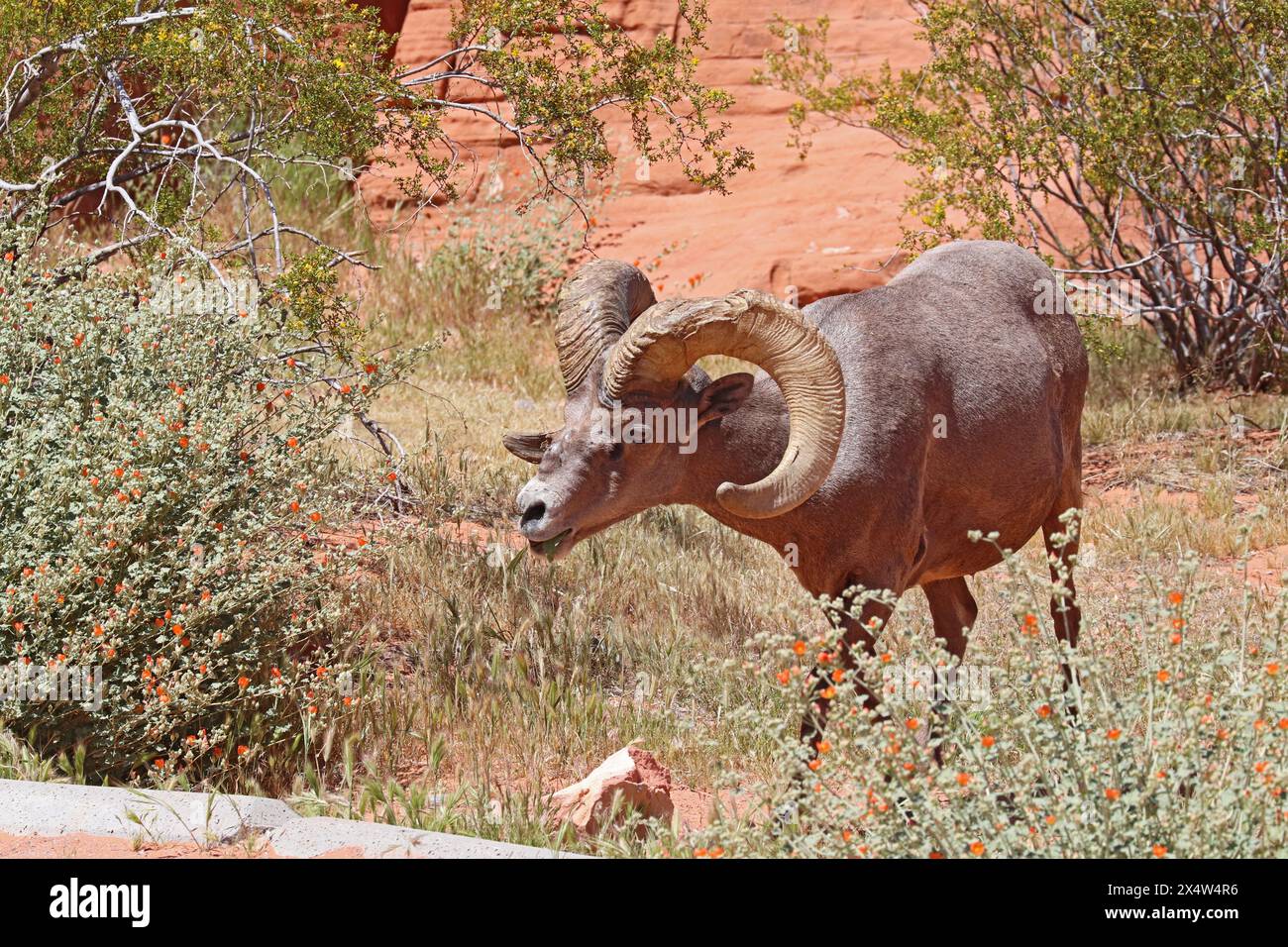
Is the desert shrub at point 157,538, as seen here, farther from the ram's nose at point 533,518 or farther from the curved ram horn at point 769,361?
the curved ram horn at point 769,361

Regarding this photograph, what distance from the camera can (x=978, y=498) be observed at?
226 inches

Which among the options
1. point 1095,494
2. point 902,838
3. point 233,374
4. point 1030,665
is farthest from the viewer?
point 1095,494

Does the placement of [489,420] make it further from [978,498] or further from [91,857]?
[91,857]

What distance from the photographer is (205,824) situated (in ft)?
14.3

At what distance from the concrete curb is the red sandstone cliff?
468 inches

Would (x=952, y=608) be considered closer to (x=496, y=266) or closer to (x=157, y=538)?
(x=157, y=538)

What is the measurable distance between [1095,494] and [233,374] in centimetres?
593

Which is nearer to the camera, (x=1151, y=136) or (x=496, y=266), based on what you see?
(x=1151, y=136)

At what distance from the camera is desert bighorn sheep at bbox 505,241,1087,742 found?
16.1 ft

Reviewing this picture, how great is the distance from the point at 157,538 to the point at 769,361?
238 cm
